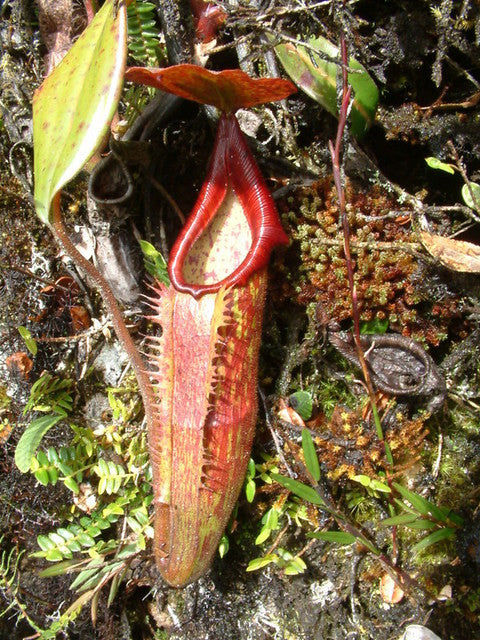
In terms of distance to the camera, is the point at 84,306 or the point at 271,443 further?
the point at 84,306

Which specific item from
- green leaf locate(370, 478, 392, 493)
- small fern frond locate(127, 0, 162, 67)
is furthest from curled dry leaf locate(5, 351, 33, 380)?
green leaf locate(370, 478, 392, 493)

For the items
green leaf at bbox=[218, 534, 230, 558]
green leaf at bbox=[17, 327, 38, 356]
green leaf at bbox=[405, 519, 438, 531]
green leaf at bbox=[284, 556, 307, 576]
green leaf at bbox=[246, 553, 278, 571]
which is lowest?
green leaf at bbox=[284, 556, 307, 576]

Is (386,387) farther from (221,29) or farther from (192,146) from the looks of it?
(221,29)

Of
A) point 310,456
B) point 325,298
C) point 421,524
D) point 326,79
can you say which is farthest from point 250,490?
point 326,79

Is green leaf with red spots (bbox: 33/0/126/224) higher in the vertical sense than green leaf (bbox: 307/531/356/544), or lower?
higher

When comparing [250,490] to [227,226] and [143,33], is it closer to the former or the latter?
[227,226]

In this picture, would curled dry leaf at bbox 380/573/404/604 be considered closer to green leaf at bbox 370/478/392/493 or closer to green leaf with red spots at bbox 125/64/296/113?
green leaf at bbox 370/478/392/493

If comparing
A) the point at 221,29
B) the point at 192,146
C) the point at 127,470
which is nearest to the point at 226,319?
the point at 192,146
